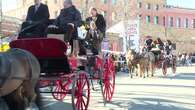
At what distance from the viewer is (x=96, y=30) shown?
12992 millimetres

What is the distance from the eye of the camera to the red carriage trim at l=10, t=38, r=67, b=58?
9.58m

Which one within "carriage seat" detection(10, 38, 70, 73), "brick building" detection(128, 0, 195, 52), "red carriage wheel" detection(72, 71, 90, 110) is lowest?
"red carriage wheel" detection(72, 71, 90, 110)

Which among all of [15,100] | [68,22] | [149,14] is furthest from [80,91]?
[149,14]

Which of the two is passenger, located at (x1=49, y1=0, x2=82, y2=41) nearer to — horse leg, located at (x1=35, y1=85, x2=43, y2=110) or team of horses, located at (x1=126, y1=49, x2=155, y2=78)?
horse leg, located at (x1=35, y1=85, x2=43, y2=110)

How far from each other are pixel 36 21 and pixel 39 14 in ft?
0.50

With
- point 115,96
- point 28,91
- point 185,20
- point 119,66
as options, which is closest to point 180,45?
point 185,20

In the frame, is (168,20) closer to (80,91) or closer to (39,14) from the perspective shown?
(39,14)

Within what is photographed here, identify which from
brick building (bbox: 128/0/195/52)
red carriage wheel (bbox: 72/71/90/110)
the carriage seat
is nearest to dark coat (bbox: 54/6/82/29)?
red carriage wheel (bbox: 72/71/90/110)

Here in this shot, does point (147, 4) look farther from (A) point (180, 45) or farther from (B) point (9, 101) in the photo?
(B) point (9, 101)

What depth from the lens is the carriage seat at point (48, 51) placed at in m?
9.59

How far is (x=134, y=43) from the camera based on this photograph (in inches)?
Answer: 1187

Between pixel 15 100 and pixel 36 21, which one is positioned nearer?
pixel 15 100

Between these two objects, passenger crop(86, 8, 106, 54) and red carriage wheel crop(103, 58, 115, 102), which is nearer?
passenger crop(86, 8, 106, 54)

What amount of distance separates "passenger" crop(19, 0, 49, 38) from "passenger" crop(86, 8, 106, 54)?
7.62 ft
